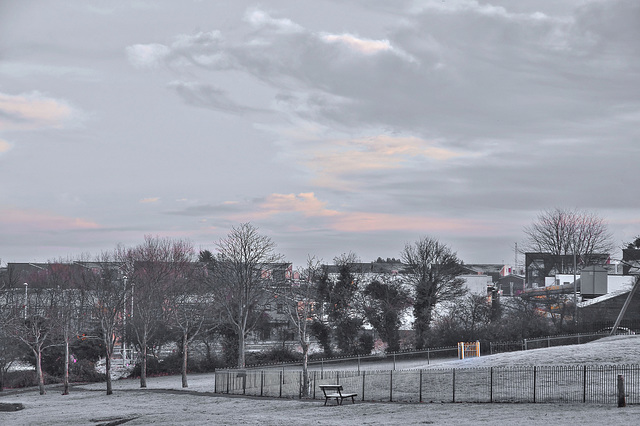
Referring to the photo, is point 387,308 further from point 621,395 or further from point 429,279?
point 621,395

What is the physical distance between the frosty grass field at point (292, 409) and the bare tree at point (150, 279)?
6.77m

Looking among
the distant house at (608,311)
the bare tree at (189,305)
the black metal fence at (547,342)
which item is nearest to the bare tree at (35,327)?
the bare tree at (189,305)

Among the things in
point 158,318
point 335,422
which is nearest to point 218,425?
point 335,422

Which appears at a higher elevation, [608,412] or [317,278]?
[317,278]

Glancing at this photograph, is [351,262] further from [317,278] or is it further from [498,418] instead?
[498,418]

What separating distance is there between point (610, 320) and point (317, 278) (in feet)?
96.0

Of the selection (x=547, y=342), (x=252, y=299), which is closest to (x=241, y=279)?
(x=252, y=299)

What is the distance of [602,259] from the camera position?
10200cm

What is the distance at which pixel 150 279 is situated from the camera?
77.2 meters

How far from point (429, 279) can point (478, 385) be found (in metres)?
42.3

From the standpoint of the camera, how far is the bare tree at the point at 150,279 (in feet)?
196

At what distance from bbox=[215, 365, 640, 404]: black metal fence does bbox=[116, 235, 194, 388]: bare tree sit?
1595 centimetres

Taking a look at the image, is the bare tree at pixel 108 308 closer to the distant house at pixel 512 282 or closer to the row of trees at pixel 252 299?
the row of trees at pixel 252 299

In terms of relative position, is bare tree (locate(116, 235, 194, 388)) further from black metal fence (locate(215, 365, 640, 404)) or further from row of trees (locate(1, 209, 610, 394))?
black metal fence (locate(215, 365, 640, 404))
